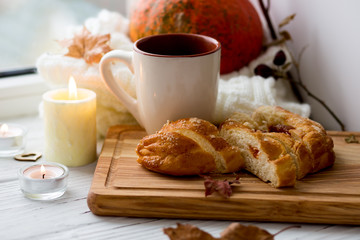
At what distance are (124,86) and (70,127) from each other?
0.64 feet

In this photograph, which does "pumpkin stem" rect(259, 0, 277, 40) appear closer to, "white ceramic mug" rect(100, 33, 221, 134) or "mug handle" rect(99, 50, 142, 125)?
"white ceramic mug" rect(100, 33, 221, 134)

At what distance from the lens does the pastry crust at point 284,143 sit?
91 cm

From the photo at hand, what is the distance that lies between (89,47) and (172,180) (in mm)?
478

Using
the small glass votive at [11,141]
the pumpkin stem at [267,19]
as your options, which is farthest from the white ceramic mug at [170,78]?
the pumpkin stem at [267,19]

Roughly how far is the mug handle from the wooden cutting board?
0.22 meters

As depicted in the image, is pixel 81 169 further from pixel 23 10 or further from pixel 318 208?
pixel 23 10

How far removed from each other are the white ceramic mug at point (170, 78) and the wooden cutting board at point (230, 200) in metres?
0.17

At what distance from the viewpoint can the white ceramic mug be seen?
39.1 inches

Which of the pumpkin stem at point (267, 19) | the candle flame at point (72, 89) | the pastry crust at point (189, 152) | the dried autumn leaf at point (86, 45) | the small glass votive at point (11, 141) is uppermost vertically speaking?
the pumpkin stem at point (267, 19)

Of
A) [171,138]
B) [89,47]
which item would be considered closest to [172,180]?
[171,138]

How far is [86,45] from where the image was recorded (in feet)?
4.10

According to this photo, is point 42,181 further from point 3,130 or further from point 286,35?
point 286,35

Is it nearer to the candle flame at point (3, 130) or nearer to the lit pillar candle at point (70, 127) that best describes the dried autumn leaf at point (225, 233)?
the lit pillar candle at point (70, 127)

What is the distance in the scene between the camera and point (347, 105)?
1.20m
